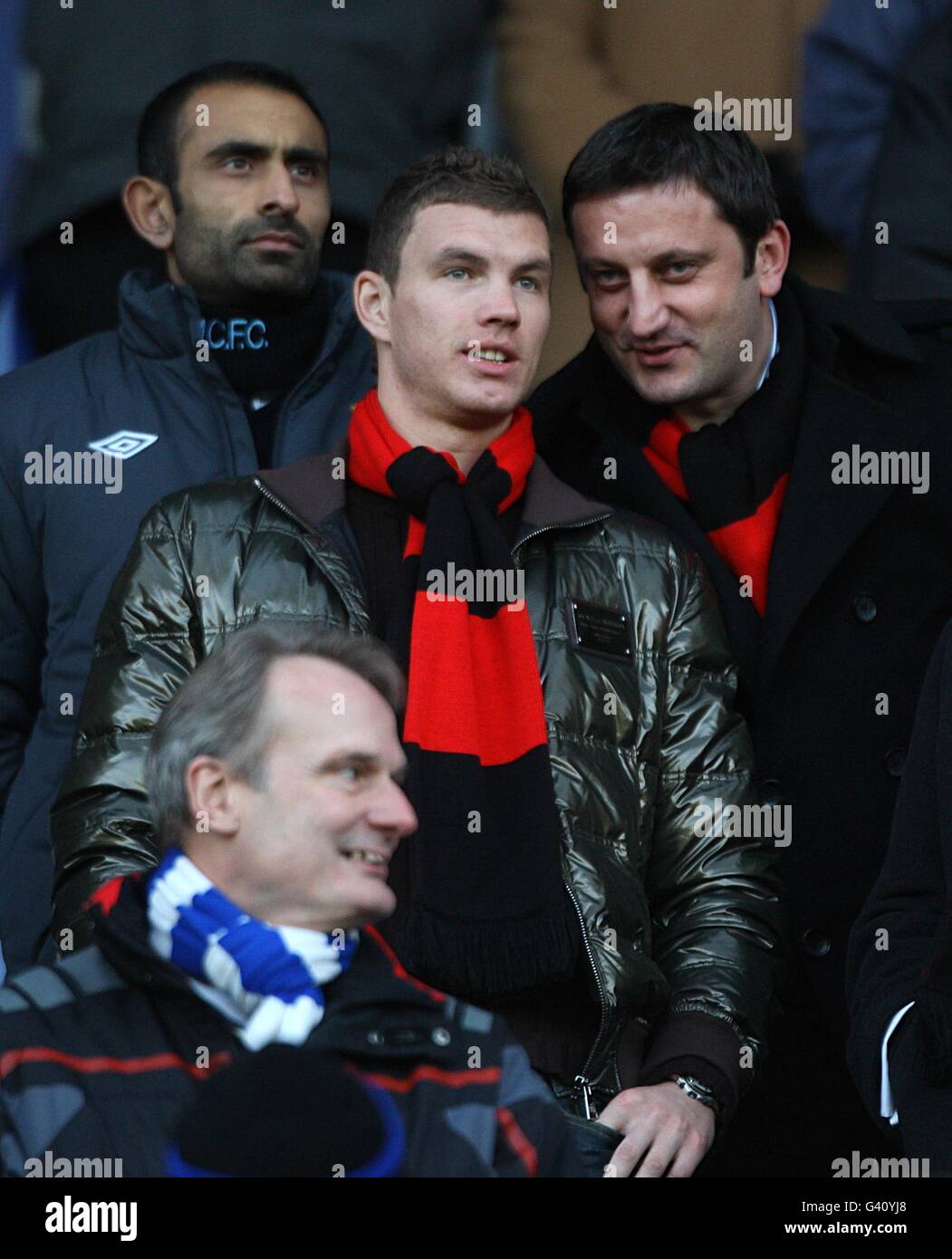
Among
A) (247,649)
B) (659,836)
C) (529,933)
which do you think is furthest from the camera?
(659,836)

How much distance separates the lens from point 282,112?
4.69 meters

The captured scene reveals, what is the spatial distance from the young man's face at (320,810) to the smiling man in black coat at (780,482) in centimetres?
116

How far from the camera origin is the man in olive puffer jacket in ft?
11.7

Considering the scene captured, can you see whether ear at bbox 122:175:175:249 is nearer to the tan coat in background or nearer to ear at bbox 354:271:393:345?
ear at bbox 354:271:393:345

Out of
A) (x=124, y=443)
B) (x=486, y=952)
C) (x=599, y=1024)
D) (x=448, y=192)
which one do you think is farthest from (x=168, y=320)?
(x=599, y=1024)

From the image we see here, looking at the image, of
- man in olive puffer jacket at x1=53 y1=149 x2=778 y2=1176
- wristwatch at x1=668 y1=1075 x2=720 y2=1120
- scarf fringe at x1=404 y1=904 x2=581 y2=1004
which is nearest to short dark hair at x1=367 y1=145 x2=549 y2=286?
man in olive puffer jacket at x1=53 y1=149 x2=778 y2=1176

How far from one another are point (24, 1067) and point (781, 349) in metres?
2.16

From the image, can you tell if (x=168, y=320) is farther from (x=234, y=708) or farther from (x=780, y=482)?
(x=234, y=708)

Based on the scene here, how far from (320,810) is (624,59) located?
2.65 meters

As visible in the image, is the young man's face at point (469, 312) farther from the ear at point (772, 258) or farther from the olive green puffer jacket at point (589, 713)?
the ear at point (772, 258)

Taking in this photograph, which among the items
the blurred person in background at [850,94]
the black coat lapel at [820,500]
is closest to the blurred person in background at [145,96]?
the blurred person in background at [850,94]

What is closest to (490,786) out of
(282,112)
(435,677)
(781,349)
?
(435,677)

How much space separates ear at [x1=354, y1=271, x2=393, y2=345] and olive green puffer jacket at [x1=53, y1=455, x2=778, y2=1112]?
0.85 feet
